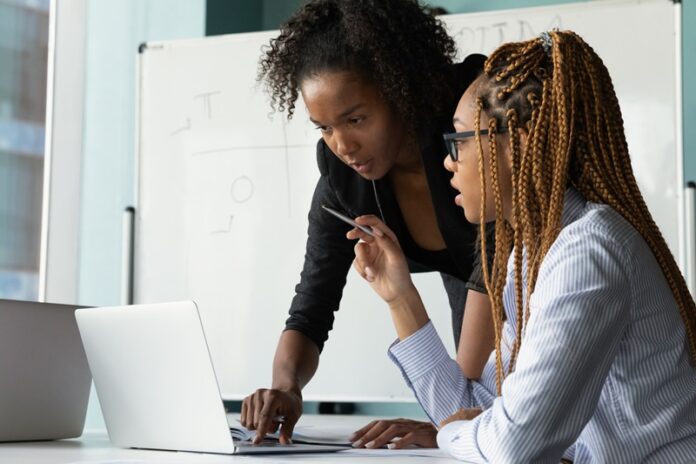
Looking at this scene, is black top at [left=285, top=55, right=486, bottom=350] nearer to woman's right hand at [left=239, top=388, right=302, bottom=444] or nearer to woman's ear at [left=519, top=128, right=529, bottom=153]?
woman's right hand at [left=239, top=388, right=302, bottom=444]

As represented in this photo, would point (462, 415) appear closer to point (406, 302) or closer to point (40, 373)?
point (406, 302)

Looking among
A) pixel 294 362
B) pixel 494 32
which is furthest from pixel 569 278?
pixel 494 32

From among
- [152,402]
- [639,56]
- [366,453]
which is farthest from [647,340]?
[639,56]

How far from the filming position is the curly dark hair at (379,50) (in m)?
1.49

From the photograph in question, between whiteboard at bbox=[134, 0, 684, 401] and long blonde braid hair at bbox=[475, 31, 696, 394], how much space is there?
1473 millimetres

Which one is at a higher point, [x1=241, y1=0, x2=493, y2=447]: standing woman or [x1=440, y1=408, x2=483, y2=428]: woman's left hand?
[x1=241, y1=0, x2=493, y2=447]: standing woman

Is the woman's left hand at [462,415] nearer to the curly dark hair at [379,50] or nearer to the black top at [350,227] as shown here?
the black top at [350,227]

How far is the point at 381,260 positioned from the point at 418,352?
0.64 ft

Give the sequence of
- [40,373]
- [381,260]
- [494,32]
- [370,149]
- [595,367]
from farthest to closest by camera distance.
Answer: [494,32], [370,149], [381,260], [40,373], [595,367]

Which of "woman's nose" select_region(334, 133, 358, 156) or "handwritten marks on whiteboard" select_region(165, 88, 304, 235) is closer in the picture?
"woman's nose" select_region(334, 133, 358, 156)

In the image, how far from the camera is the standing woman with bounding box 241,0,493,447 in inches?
58.1

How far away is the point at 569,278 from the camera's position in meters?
0.90

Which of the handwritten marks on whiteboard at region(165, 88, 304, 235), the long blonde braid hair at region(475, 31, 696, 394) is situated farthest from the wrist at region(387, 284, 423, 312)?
the handwritten marks on whiteboard at region(165, 88, 304, 235)

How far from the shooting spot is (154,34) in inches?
121
